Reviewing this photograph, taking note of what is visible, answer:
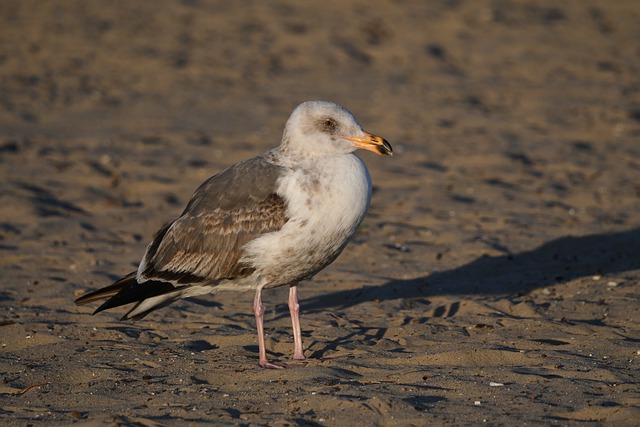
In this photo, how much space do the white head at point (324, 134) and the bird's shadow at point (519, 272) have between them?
1769 mm

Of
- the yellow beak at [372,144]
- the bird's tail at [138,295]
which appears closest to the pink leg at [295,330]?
the bird's tail at [138,295]

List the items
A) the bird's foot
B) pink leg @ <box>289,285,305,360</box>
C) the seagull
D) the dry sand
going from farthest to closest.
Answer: pink leg @ <box>289,285,305,360</box>
the seagull
the bird's foot
the dry sand

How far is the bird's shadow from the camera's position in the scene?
8.34 metres

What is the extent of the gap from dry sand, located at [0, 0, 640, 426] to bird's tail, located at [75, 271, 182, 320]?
0.28 meters

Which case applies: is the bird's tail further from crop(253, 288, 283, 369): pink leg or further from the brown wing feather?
crop(253, 288, 283, 369): pink leg

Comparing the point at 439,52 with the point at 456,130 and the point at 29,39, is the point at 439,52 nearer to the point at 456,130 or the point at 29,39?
the point at 456,130

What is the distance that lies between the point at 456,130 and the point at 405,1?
7.21m

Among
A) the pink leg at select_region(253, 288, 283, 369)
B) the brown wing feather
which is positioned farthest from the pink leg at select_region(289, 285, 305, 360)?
the brown wing feather

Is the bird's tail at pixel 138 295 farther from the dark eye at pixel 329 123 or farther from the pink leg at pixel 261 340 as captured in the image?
the dark eye at pixel 329 123

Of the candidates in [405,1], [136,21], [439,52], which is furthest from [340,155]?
[405,1]

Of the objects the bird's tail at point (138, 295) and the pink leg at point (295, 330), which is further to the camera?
the bird's tail at point (138, 295)

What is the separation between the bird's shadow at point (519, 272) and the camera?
8336 millimetres

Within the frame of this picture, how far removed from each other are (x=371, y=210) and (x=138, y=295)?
4.53m

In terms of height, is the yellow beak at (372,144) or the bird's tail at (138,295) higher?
the yellow beak at (372,144)
